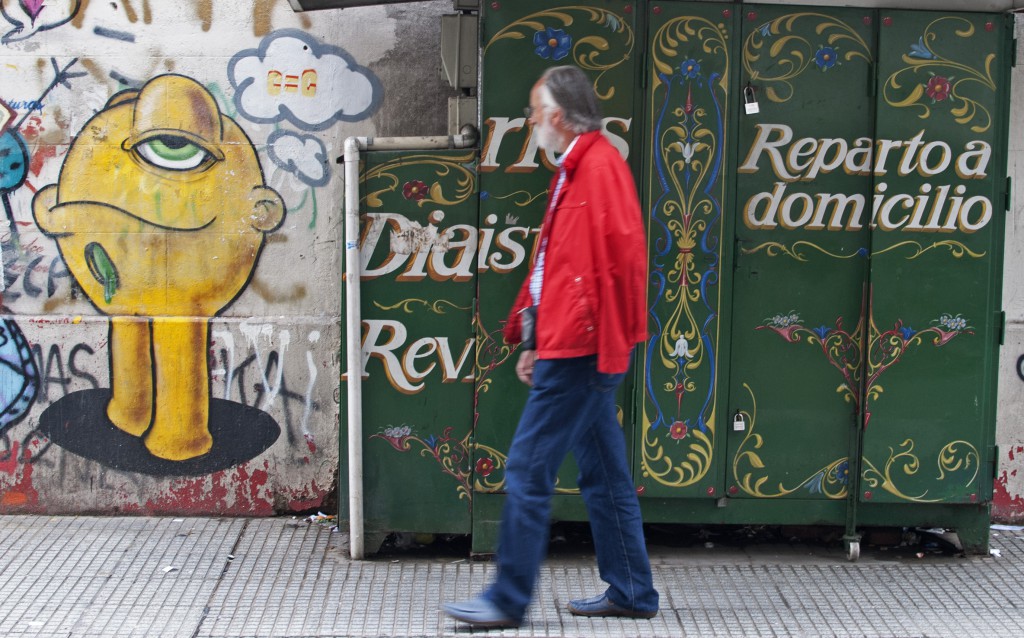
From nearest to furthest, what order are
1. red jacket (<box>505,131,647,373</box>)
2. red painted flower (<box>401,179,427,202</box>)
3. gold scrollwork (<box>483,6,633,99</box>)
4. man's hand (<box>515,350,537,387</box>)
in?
1. red jacket (<box>505,131,647,373</box>)
2. man's hand (<box>515,350,537,387</box>)
3. gold scrollwork (<box>483,6,633,99</box>)
4. red painted flower (<box>401,179,427,202</box>)

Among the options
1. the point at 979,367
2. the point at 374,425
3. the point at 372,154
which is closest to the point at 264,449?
the point at 374,425

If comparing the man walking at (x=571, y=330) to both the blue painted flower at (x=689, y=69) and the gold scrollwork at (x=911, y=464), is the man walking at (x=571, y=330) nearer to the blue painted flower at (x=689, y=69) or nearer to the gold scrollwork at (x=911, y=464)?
the blue painted flower at (x=689, y=69)

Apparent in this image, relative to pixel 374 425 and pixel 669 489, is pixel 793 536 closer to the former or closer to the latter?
pixel 669 489

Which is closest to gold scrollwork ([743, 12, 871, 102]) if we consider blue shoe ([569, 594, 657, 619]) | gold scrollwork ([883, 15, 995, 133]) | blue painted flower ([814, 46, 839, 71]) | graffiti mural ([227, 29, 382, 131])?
blue painted flower ([814, 46, 839, 71])

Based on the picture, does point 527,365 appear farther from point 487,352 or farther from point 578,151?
point 487,352

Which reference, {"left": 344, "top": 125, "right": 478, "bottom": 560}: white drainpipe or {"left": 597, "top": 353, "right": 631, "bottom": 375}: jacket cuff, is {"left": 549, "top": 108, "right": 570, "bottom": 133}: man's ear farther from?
{"left": 344, "top": 125, "right": 478, "bottom": 560}: white drainpipe

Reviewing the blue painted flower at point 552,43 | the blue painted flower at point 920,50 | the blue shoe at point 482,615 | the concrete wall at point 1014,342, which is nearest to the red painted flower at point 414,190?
the blue painted flower at point 552,43

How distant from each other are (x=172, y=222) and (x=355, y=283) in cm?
124

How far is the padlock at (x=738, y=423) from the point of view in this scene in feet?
15.0

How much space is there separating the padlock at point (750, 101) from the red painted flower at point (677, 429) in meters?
1.33

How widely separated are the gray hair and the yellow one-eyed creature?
6.83 ft

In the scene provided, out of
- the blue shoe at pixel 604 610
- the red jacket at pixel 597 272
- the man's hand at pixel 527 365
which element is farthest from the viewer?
the blue shoe at pixel 604 610

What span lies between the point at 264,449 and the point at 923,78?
343 cm

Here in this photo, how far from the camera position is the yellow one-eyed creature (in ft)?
16.9
